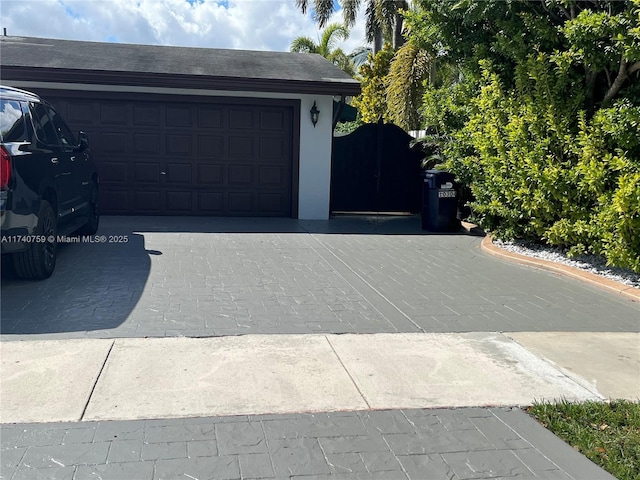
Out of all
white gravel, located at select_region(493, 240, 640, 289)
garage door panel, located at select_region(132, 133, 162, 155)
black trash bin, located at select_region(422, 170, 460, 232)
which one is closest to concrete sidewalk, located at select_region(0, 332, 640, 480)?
white gravel, located at select_region(493, 240, 640, 289)

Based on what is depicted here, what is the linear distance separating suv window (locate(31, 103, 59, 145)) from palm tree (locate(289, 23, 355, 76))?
2896 cm

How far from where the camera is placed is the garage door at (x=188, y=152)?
38.8 feet

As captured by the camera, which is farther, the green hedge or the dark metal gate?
the dark metal gate

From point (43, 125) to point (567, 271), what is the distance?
710 cm

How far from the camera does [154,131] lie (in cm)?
1199

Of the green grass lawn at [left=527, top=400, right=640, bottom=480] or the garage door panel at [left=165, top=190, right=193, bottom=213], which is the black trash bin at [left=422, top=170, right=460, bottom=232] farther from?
the green grass lawn at [left=527, top=400, right=640, bottom=480]

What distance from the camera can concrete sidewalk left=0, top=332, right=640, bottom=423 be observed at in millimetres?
3816

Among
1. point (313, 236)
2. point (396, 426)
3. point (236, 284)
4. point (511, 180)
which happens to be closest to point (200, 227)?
point (313, 236)

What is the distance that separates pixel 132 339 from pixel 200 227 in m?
6.13

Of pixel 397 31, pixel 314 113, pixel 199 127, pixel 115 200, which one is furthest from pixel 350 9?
pixel 115 200

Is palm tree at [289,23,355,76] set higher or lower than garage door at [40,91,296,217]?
higher

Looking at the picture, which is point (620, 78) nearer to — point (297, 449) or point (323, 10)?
point (297, 449)

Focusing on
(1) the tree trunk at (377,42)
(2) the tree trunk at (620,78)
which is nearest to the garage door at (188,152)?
(2) the tree trunk at (620,78)

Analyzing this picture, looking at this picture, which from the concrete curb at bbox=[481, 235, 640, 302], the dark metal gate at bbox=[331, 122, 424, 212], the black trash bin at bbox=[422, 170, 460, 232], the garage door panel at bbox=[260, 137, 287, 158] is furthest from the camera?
the dark metal gate at bbox=[331, 122, 424, 212]
